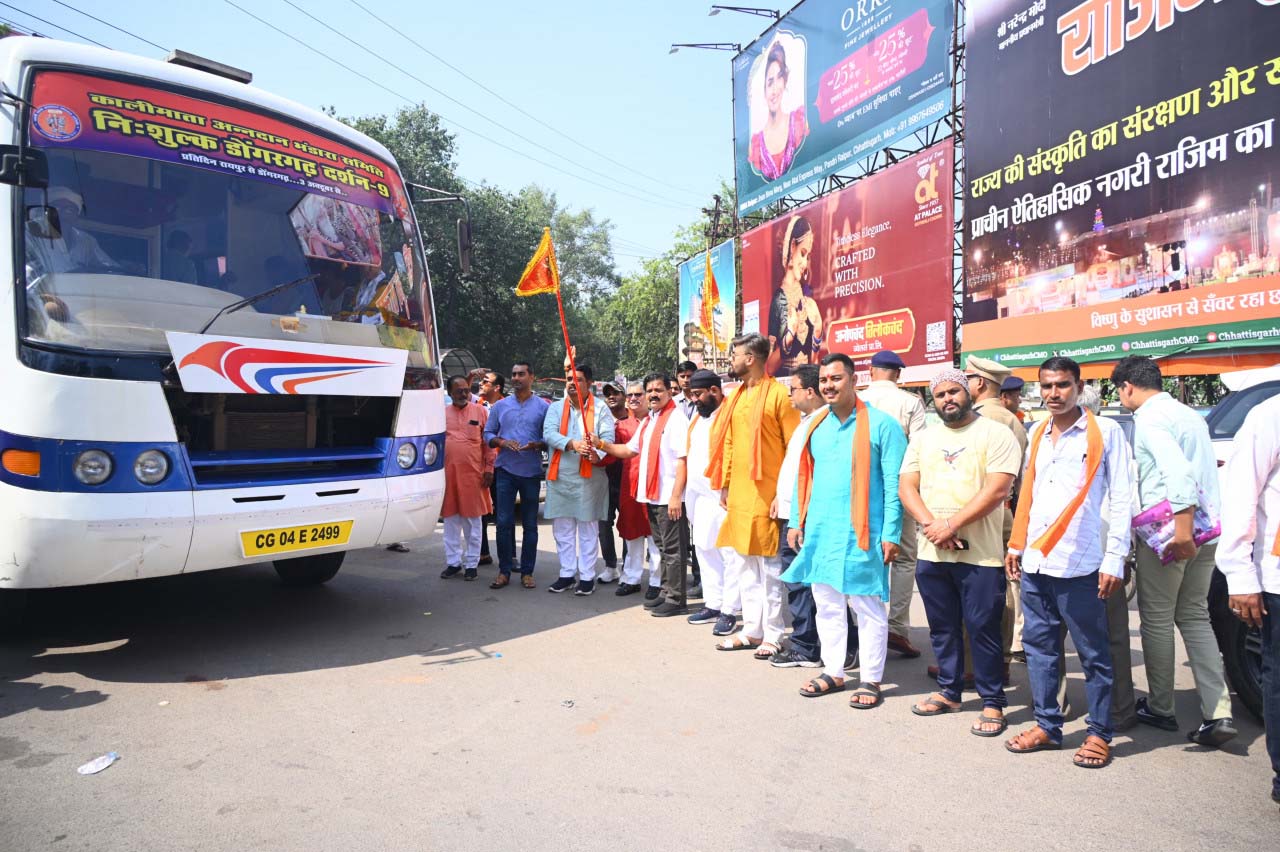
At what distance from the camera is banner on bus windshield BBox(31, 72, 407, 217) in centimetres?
448

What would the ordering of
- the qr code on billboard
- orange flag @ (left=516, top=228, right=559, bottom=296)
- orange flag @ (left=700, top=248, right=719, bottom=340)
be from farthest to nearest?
1. orange flag @ (left=700, top=248, right=719, bottom=340)
2. the qr code on billboard
3. orange flag @ (left=516, top=228, right=559, bottom=296)

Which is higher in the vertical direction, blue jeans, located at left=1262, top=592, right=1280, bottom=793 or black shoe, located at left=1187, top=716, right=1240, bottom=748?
blue jeans, located at left=1262, top=592, right=1280, bottom=793

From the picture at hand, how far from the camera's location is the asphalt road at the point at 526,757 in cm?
296

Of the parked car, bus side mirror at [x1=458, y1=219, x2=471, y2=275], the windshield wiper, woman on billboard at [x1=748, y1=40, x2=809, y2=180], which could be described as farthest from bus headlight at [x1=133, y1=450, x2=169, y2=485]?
woman on billboard at [x1=748, y1=40, x2=809, y2=180]

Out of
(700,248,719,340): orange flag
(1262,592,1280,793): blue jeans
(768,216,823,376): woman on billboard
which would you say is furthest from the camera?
(700,248,719,340): orange flag

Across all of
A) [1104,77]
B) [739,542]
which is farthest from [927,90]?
[739,542]

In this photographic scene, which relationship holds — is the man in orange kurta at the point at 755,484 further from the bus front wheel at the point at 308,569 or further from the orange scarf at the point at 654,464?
the bus front wheel at the point at 308,569

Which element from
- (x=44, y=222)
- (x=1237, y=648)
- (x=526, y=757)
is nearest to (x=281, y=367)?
(x=44, y=222)

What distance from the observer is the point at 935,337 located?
39.5ft

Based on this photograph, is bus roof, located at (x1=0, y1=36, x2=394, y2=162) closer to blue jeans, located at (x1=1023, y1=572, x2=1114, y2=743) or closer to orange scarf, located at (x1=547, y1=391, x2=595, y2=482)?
orange scarf, located at (x1=547, y1=391, x2=595, y2=482)

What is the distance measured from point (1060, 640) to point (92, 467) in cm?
470

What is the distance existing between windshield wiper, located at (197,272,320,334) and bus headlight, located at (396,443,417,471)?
3.94ft

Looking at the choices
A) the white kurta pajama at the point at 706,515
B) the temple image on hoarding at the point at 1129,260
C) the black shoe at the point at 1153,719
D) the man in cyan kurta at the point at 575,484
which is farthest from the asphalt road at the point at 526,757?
the temple image on hoarding at the point at 1129,260

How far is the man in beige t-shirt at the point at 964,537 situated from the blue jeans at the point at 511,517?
3.91 metres
